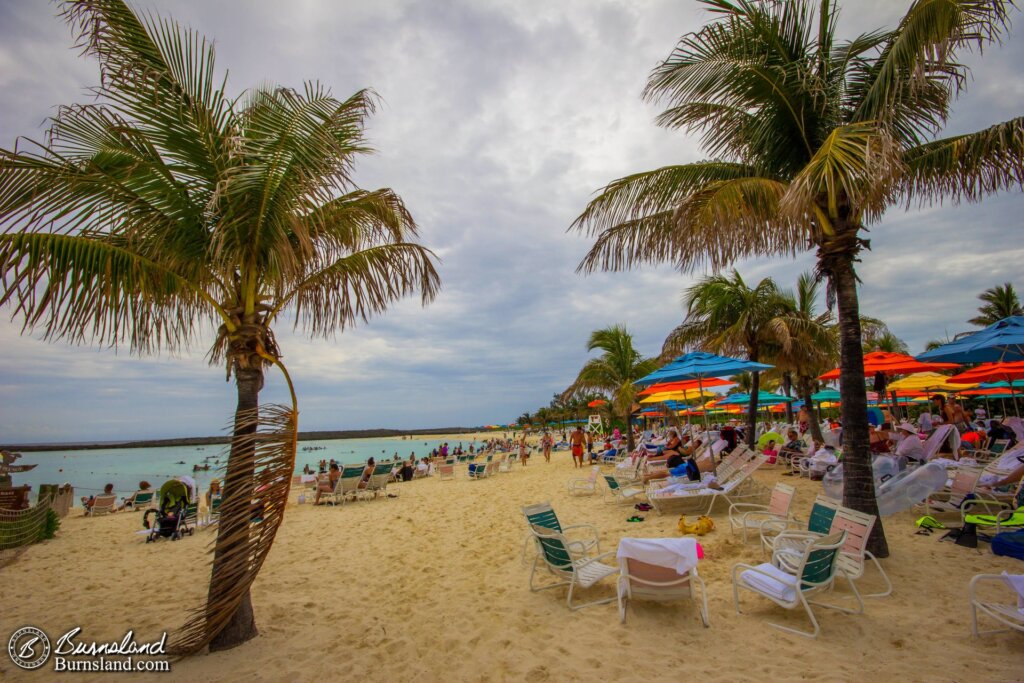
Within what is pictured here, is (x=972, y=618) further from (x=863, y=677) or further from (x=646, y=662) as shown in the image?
(x=646, y=662)

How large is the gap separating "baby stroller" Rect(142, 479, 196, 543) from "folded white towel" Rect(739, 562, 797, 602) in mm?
10023

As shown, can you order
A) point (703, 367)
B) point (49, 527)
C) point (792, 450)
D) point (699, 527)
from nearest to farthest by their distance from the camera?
point (699, 527)
point (703, 367)
point (49, 527)
point (792, 450)

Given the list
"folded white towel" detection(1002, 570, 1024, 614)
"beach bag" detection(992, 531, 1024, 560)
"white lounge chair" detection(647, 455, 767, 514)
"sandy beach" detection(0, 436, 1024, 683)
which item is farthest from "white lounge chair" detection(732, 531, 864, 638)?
"white lounge chair" detection(647, 455, 767, 514)

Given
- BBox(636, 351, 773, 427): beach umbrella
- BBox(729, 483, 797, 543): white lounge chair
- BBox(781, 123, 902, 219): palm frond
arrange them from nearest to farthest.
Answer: BBox(781, 123, 902, 219): palm frond, BBox(729, 483, 797, 543): white lounge chair, BBox(636, 351, 773, 427): beach umbrella

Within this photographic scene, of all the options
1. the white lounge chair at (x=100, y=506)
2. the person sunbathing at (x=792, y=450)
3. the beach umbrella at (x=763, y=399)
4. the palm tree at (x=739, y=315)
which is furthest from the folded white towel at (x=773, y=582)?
the white lounge chair at (x=100, y=506)

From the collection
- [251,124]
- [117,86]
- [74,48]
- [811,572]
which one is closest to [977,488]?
[811,572]

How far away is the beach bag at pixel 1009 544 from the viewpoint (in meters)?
4.32

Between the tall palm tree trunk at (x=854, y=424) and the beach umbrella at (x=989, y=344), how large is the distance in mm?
3059

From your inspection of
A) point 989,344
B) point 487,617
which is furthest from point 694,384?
point 487,617

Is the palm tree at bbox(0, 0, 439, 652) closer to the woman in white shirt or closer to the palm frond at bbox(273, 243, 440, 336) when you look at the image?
the palm frond at bbox(273, 243, 440, 336)

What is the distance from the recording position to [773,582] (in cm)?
378

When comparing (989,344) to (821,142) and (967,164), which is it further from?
(821,142)

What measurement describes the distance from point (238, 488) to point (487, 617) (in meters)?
2.54

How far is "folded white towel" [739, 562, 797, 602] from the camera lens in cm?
360
